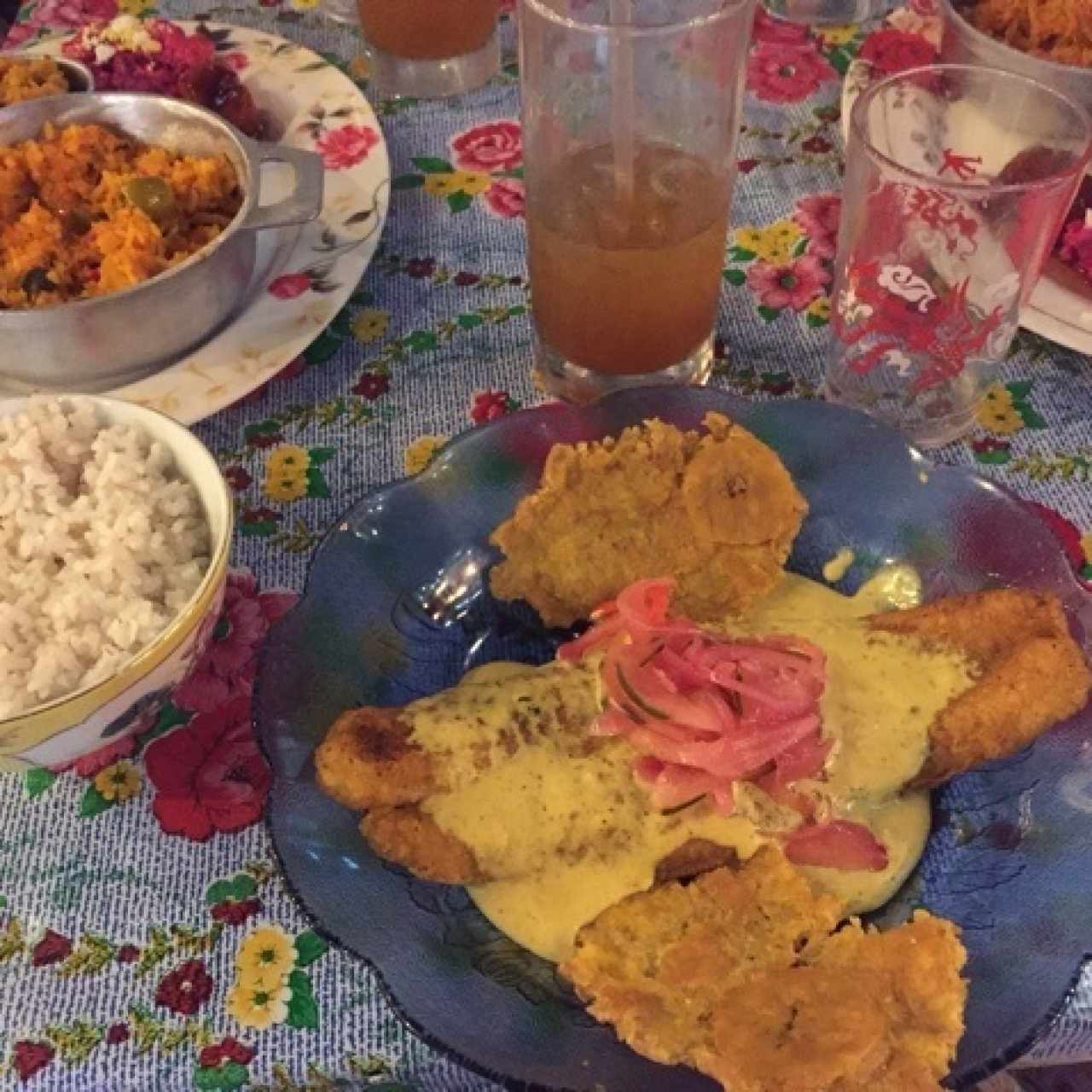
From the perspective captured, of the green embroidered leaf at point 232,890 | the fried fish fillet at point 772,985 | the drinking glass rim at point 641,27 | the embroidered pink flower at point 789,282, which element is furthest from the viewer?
the embroidered pink flower at point 789,282

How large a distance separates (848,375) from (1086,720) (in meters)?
0.49

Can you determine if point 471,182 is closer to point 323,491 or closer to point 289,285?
point 289,285

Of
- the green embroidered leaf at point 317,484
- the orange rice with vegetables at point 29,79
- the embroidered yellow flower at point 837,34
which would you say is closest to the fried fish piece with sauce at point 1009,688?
the green embroidered leaf at point 317,484

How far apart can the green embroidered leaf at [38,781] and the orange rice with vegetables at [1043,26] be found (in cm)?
135

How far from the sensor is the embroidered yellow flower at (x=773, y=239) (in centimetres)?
151

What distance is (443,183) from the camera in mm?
1627

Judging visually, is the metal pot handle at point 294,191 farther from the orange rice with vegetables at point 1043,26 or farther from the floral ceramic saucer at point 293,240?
the orange rice with vegetables at point 1043,26

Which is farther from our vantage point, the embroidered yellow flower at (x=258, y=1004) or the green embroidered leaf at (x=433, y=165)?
the green embroidered leaf at (x=433, y=165)

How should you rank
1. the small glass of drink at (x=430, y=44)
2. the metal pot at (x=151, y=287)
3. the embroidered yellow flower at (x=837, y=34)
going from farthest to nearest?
the embroidered yellow flower at (x=837, y=34)
the small glass of drink at (x=430, y=44)
the metal pot at (x=151, y=287)

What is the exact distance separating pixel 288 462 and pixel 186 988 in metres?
Result: 0.59

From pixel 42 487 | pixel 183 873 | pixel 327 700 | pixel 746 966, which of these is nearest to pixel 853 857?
pixel 746 966

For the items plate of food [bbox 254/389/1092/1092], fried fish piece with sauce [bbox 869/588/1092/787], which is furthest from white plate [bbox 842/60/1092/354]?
fried fish piece with sauce [bbox 869/588/1092/787]

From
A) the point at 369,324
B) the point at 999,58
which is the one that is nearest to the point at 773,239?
the point at 999,58

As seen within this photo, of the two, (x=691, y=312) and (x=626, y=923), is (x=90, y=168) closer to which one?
(x=691, y=312)
